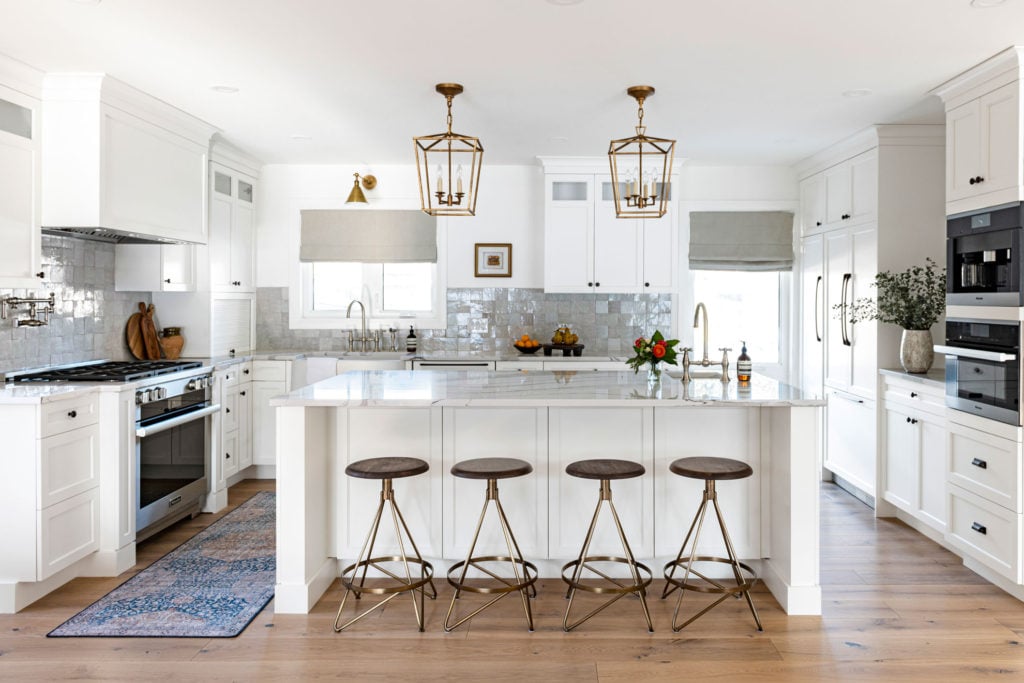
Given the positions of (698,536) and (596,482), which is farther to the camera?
(596,482)

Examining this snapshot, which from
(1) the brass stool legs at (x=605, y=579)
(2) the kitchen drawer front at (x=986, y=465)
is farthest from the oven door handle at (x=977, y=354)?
(1) the brass stool legs at (x=605, y=579)

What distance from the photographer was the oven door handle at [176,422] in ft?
13.4

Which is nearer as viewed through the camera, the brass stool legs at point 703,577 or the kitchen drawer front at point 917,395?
the brass stool legs at point 703,577

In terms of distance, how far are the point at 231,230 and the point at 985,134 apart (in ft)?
16.5

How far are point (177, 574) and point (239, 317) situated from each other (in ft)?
9.09

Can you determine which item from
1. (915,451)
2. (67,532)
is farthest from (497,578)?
(915,451)

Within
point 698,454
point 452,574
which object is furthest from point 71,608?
point 698,454

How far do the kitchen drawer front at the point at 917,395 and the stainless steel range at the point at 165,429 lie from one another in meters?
4.28

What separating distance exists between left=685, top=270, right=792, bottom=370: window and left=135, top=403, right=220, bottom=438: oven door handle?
400 cm

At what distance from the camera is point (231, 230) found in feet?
19.8

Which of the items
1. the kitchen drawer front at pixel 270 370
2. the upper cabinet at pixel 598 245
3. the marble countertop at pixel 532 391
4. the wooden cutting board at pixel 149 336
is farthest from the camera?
the upper cabinet at pixel 598 245

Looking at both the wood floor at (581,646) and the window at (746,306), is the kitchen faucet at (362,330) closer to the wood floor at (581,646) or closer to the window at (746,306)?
the window at (746,306)

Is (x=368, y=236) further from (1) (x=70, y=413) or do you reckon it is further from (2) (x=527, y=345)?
(1) (x=70, y=413)

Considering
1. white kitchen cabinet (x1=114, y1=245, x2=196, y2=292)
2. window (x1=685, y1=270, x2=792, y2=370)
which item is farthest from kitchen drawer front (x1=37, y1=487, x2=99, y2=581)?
window (x1=685, y1=270, x2=792, y2=370)
